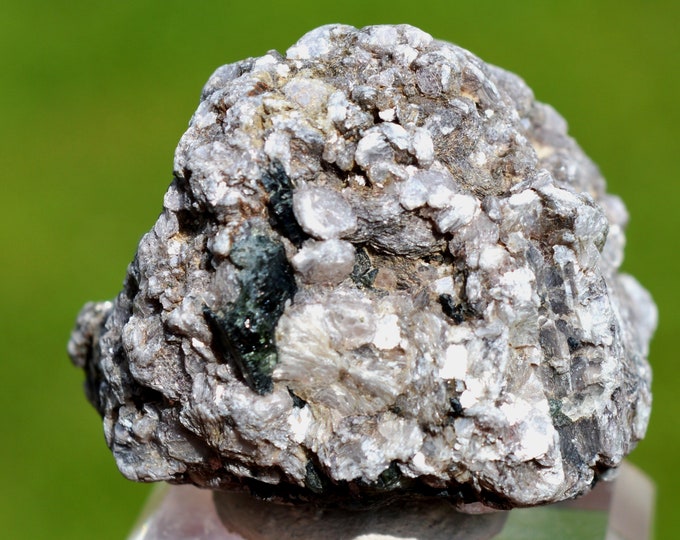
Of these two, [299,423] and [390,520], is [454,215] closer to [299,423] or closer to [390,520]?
[299,423]

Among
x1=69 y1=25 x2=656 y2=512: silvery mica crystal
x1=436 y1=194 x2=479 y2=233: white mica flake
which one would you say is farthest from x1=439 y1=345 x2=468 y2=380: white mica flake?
x1=436 y1=194 x2=479 y2=233: white mica flake

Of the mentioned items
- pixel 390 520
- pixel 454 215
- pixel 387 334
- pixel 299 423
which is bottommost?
pixel 390 520

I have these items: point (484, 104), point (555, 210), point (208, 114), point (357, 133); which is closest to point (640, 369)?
point (555, 210)

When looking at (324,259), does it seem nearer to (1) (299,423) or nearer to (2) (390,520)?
(1) (299,423)

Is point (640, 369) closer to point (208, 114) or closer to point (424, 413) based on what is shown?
point (424, 413)

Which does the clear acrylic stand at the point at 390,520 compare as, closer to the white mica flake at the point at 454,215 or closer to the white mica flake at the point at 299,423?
the white mica flake at the point at 299,423

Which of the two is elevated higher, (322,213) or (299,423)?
(322,213)

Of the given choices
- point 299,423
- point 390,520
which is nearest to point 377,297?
point 299,423

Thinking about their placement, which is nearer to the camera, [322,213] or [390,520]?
[322,213]

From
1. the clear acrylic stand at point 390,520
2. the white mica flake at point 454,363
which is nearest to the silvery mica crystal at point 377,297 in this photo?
the white mica flake at point 454,363
